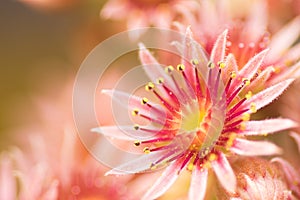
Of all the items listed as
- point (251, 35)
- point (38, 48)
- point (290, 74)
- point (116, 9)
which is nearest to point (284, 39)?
point (251, 35)

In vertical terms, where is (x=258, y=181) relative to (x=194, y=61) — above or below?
below

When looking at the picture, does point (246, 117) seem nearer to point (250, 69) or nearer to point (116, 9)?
point (250, 69)

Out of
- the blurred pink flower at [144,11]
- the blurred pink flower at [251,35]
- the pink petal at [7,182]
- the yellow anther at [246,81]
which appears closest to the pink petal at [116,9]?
the blurred pink flower at [144,11]

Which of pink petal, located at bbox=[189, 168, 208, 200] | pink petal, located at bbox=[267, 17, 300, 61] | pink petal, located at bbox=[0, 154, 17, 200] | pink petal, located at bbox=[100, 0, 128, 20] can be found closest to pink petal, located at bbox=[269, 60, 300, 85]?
pink petal, located at bbox=[267, 17, 300, 61]

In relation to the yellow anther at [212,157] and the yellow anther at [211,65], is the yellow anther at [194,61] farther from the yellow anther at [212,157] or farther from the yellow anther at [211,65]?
the yellow anther at [212,157]

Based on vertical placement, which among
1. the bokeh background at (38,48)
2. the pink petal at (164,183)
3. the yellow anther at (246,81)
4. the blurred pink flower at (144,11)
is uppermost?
the bokeh background at (38,48)

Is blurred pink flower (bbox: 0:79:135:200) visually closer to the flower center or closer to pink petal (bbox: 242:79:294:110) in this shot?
the flower center

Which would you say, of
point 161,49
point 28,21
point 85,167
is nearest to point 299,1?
point 161,49
